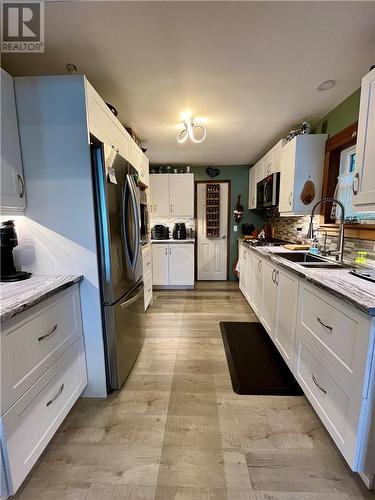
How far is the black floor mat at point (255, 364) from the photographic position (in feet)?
5.52

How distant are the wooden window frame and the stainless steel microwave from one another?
23.8 inches

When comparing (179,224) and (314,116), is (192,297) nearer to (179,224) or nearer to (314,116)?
(179,224)

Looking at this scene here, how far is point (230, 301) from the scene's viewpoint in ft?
11.4

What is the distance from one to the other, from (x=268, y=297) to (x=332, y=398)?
3.71ft

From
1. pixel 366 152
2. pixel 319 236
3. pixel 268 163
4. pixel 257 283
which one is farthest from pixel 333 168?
pixel 257 283

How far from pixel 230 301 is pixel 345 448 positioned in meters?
2.41

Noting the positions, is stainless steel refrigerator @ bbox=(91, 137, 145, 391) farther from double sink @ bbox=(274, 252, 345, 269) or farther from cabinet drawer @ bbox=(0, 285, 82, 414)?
double sink @ bbox=(274, 252, 345, 269)

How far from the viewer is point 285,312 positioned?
179 centimetres

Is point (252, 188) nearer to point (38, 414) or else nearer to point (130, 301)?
point (130, 301)

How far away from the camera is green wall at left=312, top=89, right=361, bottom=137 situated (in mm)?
1890

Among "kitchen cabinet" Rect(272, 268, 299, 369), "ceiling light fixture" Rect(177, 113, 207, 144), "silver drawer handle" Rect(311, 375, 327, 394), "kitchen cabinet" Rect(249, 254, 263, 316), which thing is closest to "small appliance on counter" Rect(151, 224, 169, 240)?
"ceiling light fixture" Rect(177, 113, 207, 144)

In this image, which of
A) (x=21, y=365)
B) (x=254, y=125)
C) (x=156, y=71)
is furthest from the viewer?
(x=254, y=125)

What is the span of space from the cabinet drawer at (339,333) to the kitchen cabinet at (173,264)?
8.66 feet

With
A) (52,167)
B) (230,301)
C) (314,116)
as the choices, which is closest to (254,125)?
(314,116)
